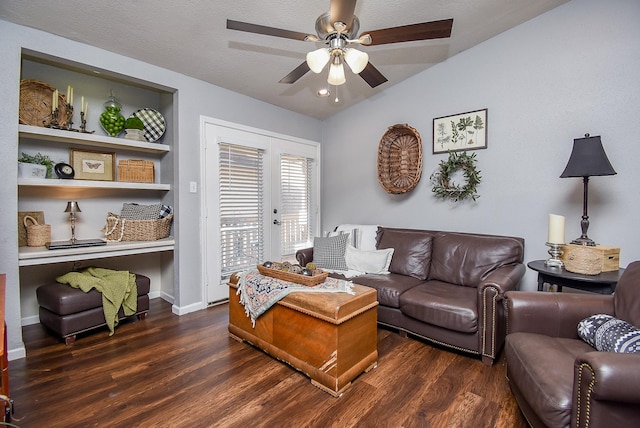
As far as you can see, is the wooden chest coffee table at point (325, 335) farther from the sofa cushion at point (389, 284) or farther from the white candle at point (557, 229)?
the white candle at point (557, 229)

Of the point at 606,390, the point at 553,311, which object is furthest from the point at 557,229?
the point at 606,390

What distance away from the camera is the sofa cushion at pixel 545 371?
1.26 meters

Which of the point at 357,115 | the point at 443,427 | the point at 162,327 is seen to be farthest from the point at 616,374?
the point at 357,115

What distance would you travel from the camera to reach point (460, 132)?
3.28m

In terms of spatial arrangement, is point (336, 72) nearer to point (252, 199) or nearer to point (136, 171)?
point (252, 199)

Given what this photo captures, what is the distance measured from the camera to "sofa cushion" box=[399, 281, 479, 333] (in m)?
2.23

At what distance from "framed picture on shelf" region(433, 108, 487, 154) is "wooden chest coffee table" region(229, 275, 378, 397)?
2.05m

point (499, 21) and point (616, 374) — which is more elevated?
point (499, 21)

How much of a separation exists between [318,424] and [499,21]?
3.57 m

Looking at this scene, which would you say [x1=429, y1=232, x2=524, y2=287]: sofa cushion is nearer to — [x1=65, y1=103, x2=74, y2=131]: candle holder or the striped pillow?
the striped pillow

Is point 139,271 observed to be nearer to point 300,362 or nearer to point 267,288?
point 267,288

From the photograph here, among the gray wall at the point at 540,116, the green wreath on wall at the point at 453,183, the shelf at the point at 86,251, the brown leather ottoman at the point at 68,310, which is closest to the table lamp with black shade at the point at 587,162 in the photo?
the gray wall at the point at 540,116

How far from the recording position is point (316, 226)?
4.62 metres

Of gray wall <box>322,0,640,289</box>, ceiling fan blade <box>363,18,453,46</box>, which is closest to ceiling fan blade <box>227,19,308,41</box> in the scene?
A: ceiling fan blade <box>363,18,453,46</box>
